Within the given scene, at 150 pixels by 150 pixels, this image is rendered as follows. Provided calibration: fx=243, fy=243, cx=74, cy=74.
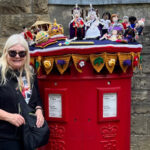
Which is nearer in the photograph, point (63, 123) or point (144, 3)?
point (63, 123)

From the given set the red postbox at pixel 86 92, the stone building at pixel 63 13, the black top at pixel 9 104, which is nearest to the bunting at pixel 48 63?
the red postbox at pixel 86 92

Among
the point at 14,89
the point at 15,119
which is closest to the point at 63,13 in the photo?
the point at 14,89

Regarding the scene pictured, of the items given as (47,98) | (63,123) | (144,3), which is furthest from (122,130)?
(144,3)

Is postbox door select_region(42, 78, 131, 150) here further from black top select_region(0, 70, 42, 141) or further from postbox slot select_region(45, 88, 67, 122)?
black top select_region(0, 70, 42, 141)

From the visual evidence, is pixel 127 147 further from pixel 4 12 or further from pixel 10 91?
pixel 4 12

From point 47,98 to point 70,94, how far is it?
22 cm

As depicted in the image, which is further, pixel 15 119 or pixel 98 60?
pixel 98 60

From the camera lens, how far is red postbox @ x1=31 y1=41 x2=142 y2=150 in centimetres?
188

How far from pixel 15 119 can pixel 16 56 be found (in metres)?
0.46

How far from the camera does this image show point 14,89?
5.82 ft

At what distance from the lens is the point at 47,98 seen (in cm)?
207

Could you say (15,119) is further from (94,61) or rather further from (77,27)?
(77,27)

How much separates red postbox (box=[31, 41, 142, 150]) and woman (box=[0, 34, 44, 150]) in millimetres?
→ 157

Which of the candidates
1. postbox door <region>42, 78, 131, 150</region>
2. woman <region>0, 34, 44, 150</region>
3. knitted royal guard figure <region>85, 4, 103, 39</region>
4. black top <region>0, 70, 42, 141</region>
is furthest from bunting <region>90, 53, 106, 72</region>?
black top <region>0, 70, 42, 141</region>
